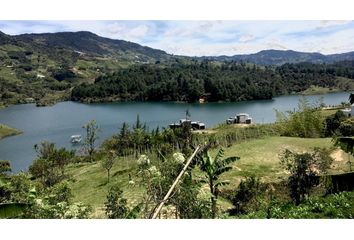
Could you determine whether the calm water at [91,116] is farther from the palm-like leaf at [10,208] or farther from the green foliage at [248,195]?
the palm-like leaf at [10,208]

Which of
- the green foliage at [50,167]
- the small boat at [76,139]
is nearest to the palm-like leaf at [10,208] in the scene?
the green foliage at [50,167]

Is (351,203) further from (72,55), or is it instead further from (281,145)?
(72,55)

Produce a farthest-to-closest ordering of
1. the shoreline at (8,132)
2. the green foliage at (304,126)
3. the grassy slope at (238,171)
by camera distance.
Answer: the shoreline at (8,132), the green foliage at (304,126), the grassy slope at (238,171)

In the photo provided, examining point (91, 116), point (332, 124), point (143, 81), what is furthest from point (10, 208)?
point (143, 81)

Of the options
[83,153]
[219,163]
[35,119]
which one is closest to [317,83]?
[35,119]

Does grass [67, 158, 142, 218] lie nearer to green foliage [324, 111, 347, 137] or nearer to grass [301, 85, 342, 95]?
green foliage [324, 111, 347, 137]

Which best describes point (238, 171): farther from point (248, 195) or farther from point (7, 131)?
point (7, 131)

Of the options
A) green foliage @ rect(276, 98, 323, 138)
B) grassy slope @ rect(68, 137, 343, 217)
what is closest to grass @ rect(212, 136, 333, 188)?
grassy slope @ rect(68, 137, 343, 217)
